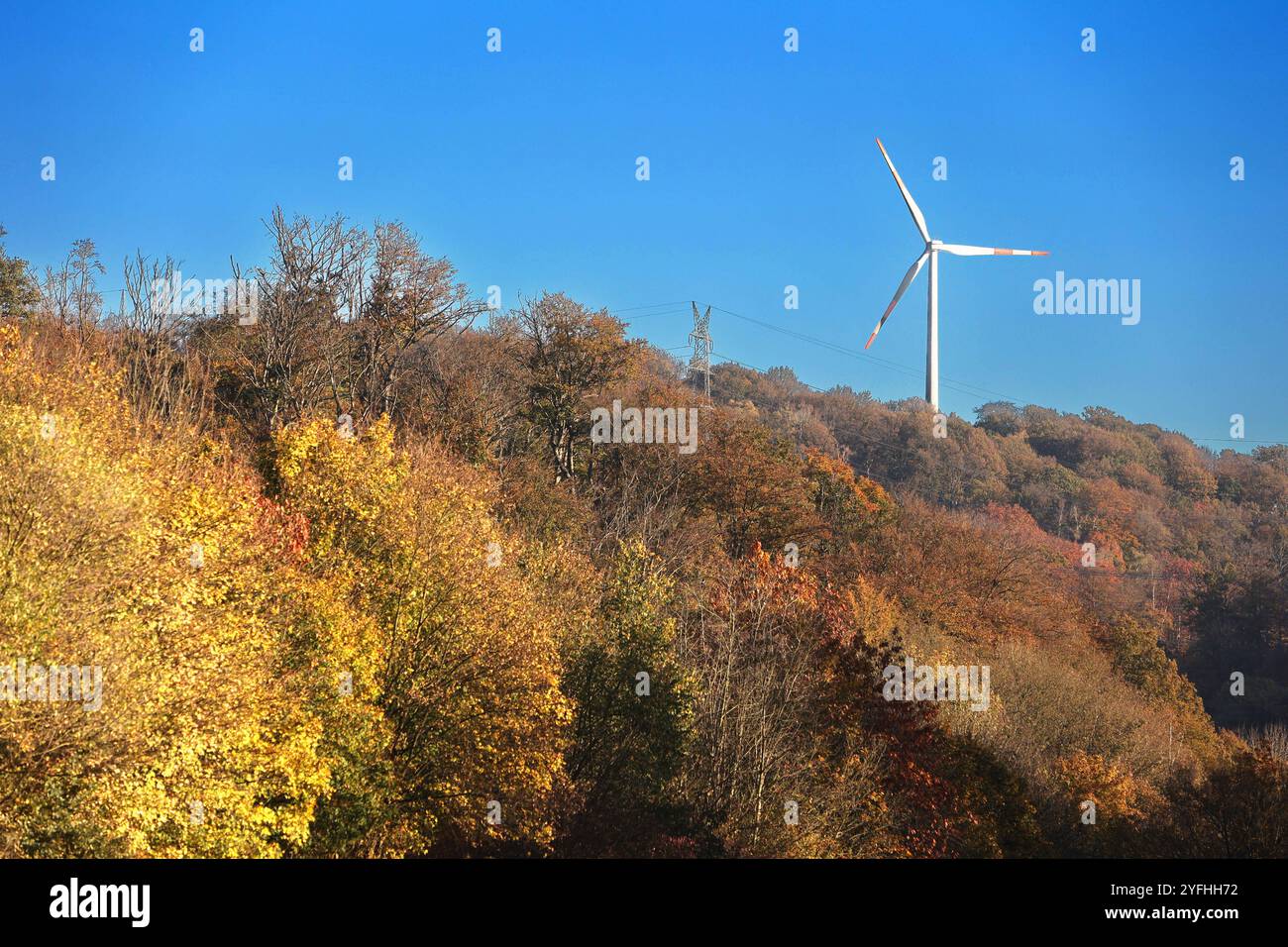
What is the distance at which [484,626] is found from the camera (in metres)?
32.6

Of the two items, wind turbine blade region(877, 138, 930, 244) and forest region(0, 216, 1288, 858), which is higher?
wind turbine blade region(877, 138, 930, 244)

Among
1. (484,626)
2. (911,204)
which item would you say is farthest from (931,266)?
(484,626)

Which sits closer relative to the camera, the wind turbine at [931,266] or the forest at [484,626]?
the forest at [484,626]

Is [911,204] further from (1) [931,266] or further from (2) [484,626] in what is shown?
(2) [484,626]

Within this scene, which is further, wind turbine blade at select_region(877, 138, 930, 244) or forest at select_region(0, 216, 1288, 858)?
wind turbine blade at select_region(877, 138, 930, 244)

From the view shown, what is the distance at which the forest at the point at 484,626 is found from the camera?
904 inches

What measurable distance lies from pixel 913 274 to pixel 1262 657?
47.6 meters

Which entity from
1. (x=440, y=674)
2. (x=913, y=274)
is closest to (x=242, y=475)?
(x=440, y=674)

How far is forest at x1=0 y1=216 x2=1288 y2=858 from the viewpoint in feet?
75.3

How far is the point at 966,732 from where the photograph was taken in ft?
153

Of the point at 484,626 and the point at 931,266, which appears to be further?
the point at 931,266
